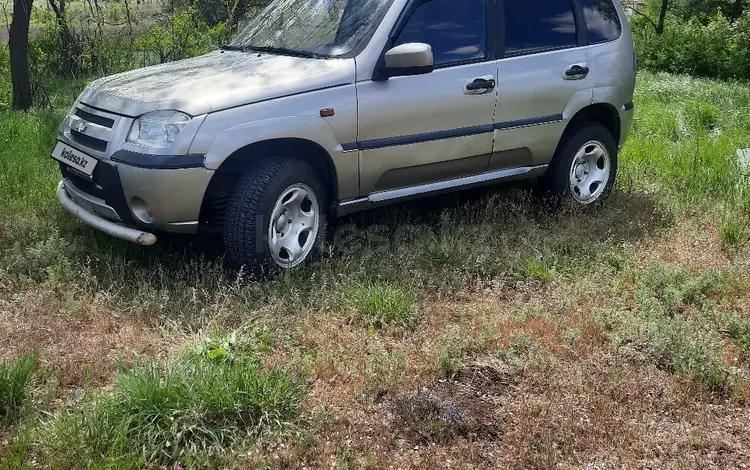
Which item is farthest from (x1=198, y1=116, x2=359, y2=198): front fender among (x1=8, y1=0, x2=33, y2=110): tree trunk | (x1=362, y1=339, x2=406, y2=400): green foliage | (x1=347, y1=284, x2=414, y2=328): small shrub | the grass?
(x1=8, y1=0, x2=33, y2=110): tree trunk

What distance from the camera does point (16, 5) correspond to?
9.09 m

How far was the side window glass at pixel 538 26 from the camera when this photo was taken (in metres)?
5.27

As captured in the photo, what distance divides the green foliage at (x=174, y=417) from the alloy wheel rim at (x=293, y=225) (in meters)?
1.30

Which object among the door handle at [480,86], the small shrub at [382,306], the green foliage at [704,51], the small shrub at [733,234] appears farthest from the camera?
the green foliage at [704,51]

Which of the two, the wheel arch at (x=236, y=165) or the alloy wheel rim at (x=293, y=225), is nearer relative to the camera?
the wheel arch at (x=236, y=165)

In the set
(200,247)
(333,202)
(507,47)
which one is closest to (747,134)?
(507,47)

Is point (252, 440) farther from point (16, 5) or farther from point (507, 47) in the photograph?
point (16, 5)

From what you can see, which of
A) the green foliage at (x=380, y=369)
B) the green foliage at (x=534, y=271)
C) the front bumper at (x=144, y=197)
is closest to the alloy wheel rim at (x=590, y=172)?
the green foliage at (x=534, y=271)

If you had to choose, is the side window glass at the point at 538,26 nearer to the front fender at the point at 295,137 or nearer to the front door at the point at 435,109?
the front door at the point at 435,109

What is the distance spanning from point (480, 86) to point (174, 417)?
3123 millimetres

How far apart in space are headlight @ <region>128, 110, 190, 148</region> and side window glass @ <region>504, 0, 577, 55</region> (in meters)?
2.45

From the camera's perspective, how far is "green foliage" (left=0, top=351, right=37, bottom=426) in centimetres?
297

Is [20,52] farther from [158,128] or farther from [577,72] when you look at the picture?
[577,72]

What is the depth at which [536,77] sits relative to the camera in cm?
532
